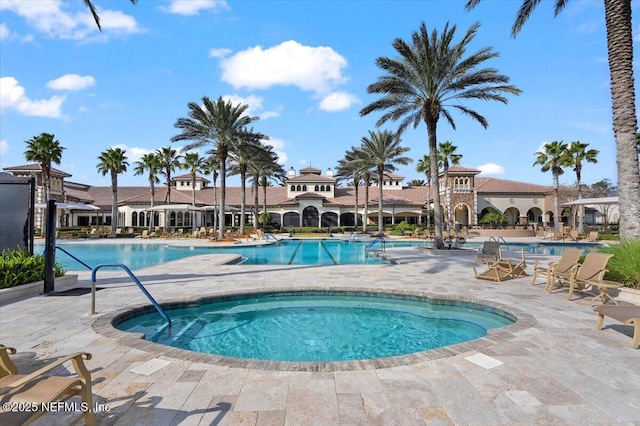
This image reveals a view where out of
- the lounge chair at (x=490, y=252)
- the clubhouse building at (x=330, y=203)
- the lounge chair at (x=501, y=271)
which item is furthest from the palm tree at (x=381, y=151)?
the lounge chair at (x=501, y=271)

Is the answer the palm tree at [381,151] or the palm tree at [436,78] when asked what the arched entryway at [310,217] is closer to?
the palm tree at [381,151]

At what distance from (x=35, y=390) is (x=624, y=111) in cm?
1287

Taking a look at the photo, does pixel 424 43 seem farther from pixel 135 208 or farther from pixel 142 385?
pixel 135 208

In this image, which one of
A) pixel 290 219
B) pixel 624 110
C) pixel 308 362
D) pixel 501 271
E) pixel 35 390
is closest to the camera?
pixel 35 390

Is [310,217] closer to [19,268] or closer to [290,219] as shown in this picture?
[290,219]

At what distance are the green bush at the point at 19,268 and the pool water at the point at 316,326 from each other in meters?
3.72

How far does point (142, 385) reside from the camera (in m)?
3.71

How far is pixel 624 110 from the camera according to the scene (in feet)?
31.0

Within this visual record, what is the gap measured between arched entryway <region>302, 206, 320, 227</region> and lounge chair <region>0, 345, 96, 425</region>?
140 feet

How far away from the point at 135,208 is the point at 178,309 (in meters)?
43.1

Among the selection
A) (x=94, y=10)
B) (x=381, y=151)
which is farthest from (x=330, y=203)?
(x=94, y=10)

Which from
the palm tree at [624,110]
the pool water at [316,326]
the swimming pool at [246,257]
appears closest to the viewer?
the pool water at [316,326]

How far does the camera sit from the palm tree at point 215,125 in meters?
27.3

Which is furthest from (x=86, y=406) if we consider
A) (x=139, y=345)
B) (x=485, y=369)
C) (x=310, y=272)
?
(x=310, y=272)
